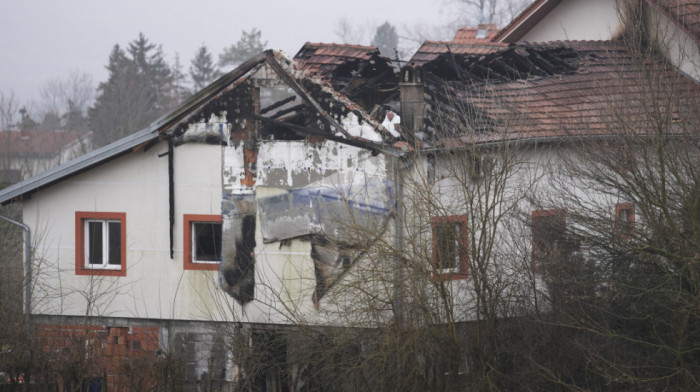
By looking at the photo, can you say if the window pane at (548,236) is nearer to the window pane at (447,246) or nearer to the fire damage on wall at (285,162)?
the window pane at (447,246)

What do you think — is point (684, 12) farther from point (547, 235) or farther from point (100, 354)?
point (100, 354)

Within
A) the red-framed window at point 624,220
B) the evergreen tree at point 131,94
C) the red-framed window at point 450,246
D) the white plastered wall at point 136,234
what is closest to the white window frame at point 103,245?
the white plastered wall at point 136,234

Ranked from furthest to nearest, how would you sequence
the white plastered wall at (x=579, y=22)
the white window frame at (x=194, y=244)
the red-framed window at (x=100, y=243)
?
1. the white plastered wall at (x=579, y=22)
2. the red-framed window at (x=100, y=243)
3. the white window frame at (x=194, y=244)

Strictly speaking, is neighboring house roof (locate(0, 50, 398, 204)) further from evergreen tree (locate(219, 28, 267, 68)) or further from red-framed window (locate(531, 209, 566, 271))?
evergreen tree (locate(219, 28, 267, 68))

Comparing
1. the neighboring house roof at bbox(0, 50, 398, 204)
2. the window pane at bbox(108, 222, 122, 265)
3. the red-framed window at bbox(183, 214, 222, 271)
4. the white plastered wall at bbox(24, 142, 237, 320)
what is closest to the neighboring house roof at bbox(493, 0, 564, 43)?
the neighboring house roof at bbox(0, 50, 398, 204)

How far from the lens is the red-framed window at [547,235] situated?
12.4 meters

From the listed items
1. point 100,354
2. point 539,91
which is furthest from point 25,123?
point 539,91

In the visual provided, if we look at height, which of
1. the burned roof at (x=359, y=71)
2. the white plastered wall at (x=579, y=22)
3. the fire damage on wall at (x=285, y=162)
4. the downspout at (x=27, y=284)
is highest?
the white plastered wall at (x=579, y=22)

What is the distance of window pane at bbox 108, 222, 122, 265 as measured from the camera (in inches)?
609

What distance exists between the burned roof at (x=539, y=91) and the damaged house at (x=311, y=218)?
61mm

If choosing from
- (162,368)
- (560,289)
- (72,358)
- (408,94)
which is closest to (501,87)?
(408,94)

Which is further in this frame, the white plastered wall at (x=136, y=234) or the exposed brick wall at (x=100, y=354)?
the white plastered wall at (x=136, y=234)

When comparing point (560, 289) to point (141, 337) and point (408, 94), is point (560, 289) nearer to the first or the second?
point (408, 94)

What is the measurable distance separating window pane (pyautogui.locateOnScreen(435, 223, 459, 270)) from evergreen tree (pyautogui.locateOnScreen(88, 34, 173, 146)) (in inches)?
1611
